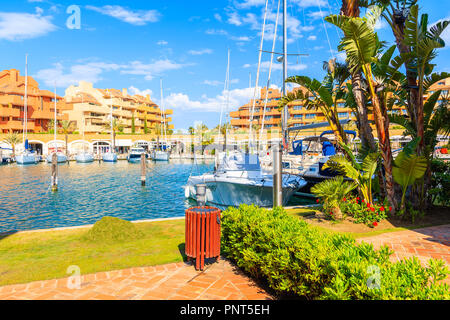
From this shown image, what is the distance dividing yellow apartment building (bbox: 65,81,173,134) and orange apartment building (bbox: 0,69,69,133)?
19.7ft

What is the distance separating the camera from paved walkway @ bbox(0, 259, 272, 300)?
433cm

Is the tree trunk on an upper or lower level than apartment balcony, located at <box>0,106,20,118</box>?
lower

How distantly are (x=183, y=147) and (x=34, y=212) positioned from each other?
207 ft

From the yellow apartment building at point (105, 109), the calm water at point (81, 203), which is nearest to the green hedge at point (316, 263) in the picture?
the calm water at point (81, 203)

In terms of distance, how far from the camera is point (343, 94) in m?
10.8

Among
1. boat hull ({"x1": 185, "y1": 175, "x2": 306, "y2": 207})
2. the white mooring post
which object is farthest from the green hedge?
boat hull ({"x1": 185, "y1": 175, "x2": 306, "y2": 207})

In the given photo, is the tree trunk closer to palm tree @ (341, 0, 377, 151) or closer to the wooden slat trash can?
palm tree @ (341, 0, 377, 151)

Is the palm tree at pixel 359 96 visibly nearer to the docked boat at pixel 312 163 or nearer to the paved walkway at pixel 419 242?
the paved walkway at pixel 419 242

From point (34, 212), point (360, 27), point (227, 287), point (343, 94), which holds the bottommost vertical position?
point (34, 212)

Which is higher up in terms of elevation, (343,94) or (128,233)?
(343,94)

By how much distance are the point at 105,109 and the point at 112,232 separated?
288 feet
